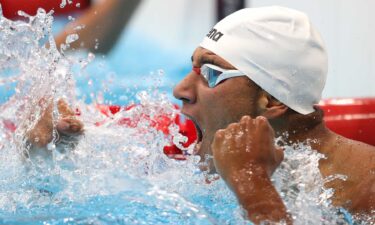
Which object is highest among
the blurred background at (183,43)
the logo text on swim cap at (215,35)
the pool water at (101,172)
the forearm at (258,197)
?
the logo text on swim cap at (215,35)

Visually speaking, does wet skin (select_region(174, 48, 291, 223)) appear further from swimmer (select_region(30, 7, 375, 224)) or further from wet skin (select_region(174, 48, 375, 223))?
swimmer (select_region(30, 7, 375, 224))

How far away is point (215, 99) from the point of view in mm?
1649

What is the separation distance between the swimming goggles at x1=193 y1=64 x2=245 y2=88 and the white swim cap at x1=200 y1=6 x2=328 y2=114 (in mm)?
19

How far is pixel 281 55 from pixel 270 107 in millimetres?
126

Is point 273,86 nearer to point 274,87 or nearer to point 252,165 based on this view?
point 274,87

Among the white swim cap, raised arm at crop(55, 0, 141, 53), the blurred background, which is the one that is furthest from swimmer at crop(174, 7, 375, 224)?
raised arm at crop(55, 0, 141, 53)

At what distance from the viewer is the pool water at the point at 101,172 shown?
1505mm

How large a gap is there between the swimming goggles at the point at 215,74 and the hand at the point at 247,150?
33cm

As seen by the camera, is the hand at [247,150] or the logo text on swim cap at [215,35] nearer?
the hand at [247,150]

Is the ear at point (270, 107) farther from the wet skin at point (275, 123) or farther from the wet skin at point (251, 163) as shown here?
the wet skin at point (251, 163)

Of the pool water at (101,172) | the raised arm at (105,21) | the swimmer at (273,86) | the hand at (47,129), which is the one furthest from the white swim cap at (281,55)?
the raised arm at (105,21)

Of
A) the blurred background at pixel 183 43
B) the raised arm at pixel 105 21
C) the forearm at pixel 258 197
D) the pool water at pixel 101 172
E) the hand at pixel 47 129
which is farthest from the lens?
the raised arm at pixel 105 21

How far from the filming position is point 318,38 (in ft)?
5.41

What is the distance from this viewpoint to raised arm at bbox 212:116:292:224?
127cm
